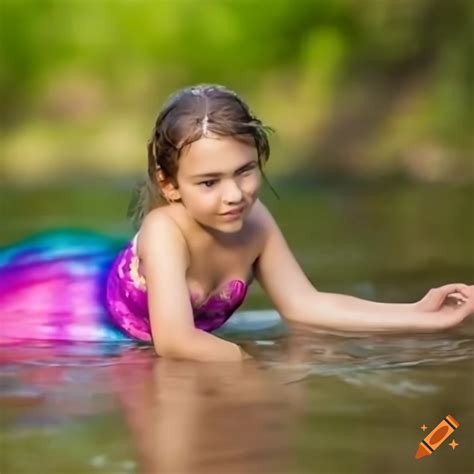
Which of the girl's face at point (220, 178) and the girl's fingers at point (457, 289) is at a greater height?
the girl's face at point (220, 178)

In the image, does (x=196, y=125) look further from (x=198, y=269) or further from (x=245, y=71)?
Answer: (x=245, y=71)

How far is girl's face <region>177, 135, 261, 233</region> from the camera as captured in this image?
1637 mm

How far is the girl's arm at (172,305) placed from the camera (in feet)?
5.37

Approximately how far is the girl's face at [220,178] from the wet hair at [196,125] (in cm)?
1

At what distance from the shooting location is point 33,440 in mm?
1284

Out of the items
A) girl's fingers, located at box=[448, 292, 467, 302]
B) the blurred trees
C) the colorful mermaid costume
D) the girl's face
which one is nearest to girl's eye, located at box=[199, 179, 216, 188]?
the girl's face

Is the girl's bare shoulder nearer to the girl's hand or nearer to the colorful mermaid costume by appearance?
the colorful mermaid costume

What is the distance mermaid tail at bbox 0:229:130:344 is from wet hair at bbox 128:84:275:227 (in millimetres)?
246

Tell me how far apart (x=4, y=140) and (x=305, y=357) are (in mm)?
3254

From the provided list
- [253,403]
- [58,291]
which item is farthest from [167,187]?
[253,403]

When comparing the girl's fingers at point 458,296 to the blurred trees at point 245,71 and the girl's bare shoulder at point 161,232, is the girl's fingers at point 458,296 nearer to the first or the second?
the girl's bare shoulder at point 161,232

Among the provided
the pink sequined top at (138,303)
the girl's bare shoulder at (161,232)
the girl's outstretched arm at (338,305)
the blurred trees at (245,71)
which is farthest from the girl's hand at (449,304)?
the blurred trees at (245,71)

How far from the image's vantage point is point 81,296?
6.25ft

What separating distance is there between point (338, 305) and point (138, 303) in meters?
0.32
